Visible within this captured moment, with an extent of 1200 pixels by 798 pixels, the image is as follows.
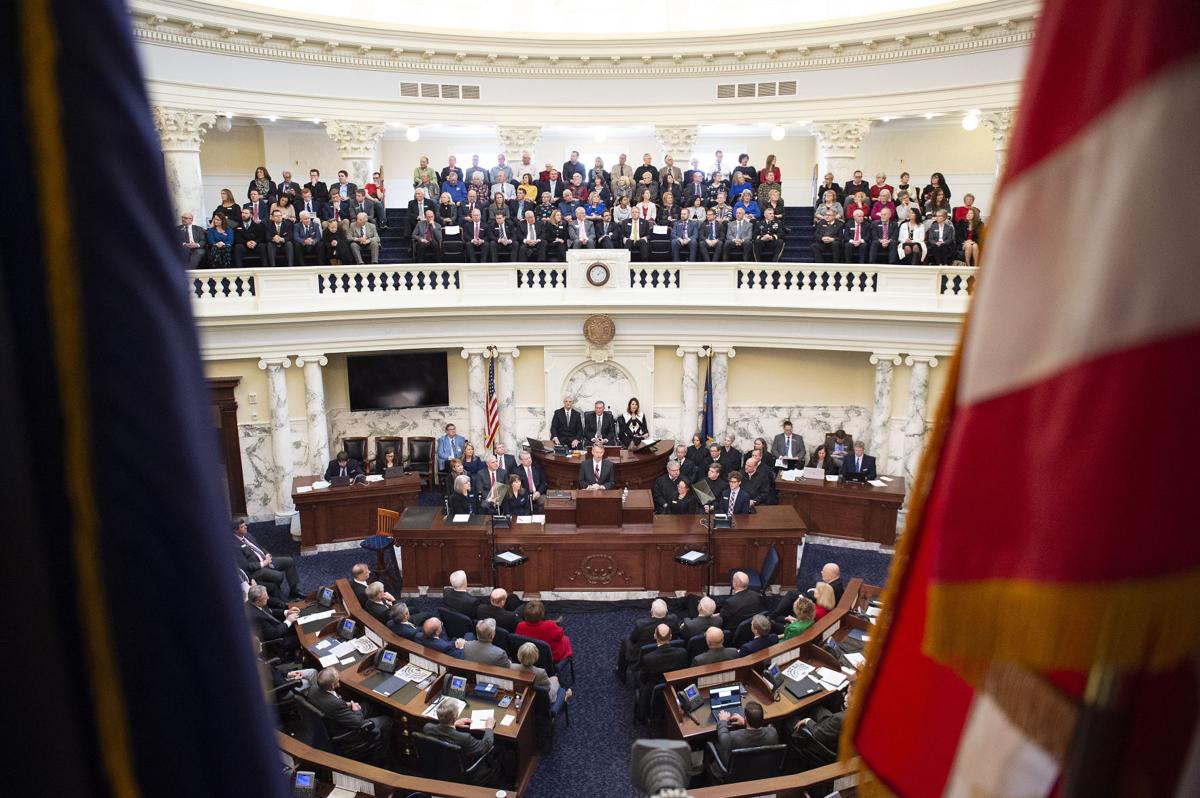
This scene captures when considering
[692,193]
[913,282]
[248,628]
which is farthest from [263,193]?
[248,628]

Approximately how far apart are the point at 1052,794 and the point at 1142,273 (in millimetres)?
786

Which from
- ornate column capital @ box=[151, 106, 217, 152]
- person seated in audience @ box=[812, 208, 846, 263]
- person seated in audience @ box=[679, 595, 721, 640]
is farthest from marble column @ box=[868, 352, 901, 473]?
ornate column capital @ box=[151, 106, 217, 152]

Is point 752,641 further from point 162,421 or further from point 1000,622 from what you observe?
point 162,421

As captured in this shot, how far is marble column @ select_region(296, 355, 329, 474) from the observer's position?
16109 millimetres

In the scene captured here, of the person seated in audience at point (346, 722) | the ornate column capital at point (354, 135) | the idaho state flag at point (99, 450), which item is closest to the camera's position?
the idaho state flag at point (99, 450)

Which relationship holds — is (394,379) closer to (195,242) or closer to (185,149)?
(195,242)

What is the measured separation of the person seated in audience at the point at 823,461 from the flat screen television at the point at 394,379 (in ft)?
27.0

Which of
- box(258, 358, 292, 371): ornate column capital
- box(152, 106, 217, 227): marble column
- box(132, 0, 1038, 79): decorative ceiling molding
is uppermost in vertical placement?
box(132, 0, 1038, 79): decorative ceiling molding

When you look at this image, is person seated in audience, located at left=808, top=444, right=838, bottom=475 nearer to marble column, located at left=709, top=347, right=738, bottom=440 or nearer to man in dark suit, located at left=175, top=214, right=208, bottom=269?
marble column, located at left=709, top=347, right=738, bottom=440

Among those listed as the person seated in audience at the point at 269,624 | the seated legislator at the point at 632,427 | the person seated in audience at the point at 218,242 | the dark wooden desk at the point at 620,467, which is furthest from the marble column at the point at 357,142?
the person seated in audience at the point at 269,624

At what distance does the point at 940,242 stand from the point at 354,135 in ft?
45.5

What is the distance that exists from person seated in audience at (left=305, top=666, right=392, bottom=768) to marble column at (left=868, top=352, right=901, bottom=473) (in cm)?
1158

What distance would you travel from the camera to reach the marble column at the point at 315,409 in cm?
1611

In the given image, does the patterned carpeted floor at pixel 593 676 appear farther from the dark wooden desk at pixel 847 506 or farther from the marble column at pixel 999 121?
the marble column at pixel 999 121
